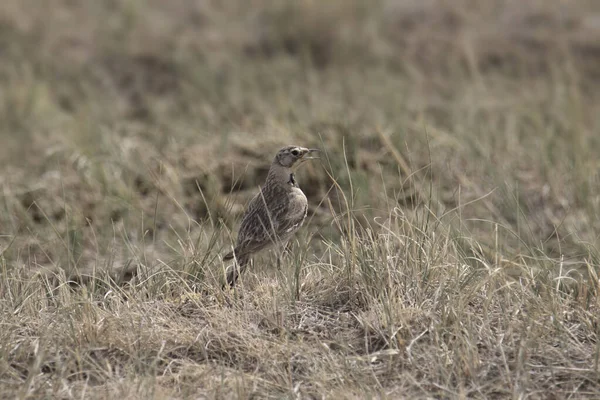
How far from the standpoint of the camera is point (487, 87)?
1152 cm

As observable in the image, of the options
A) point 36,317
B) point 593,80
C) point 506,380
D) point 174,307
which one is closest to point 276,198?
point 174,307

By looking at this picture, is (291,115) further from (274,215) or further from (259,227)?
(259,227)

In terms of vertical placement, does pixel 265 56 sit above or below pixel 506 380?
below

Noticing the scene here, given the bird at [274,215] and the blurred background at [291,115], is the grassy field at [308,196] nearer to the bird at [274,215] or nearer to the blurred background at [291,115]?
the blurred background at [291,115]

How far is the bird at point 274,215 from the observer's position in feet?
17.6

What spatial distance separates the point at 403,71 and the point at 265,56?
182 centimetres

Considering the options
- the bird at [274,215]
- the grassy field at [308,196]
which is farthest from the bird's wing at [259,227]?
the grassy field at [308,196]

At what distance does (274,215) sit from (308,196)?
2.34 meters

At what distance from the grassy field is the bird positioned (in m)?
0.15

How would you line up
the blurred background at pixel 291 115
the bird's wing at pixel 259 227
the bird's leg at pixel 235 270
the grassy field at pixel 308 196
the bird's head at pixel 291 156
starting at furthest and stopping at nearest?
the blurred background at pixel 291 115
the bird's head at pixel 291 156
the bird's wing at pixel 259 227
the bird's leg at pixel 235 270
the grassy field at pixel 308 196

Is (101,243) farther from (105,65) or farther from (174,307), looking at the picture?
(105,65)

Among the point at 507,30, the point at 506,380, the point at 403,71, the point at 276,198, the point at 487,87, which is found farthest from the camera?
the point at 507,30

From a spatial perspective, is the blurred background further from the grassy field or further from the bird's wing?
the bird's wing

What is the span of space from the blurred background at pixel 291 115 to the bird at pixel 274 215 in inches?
7.6
